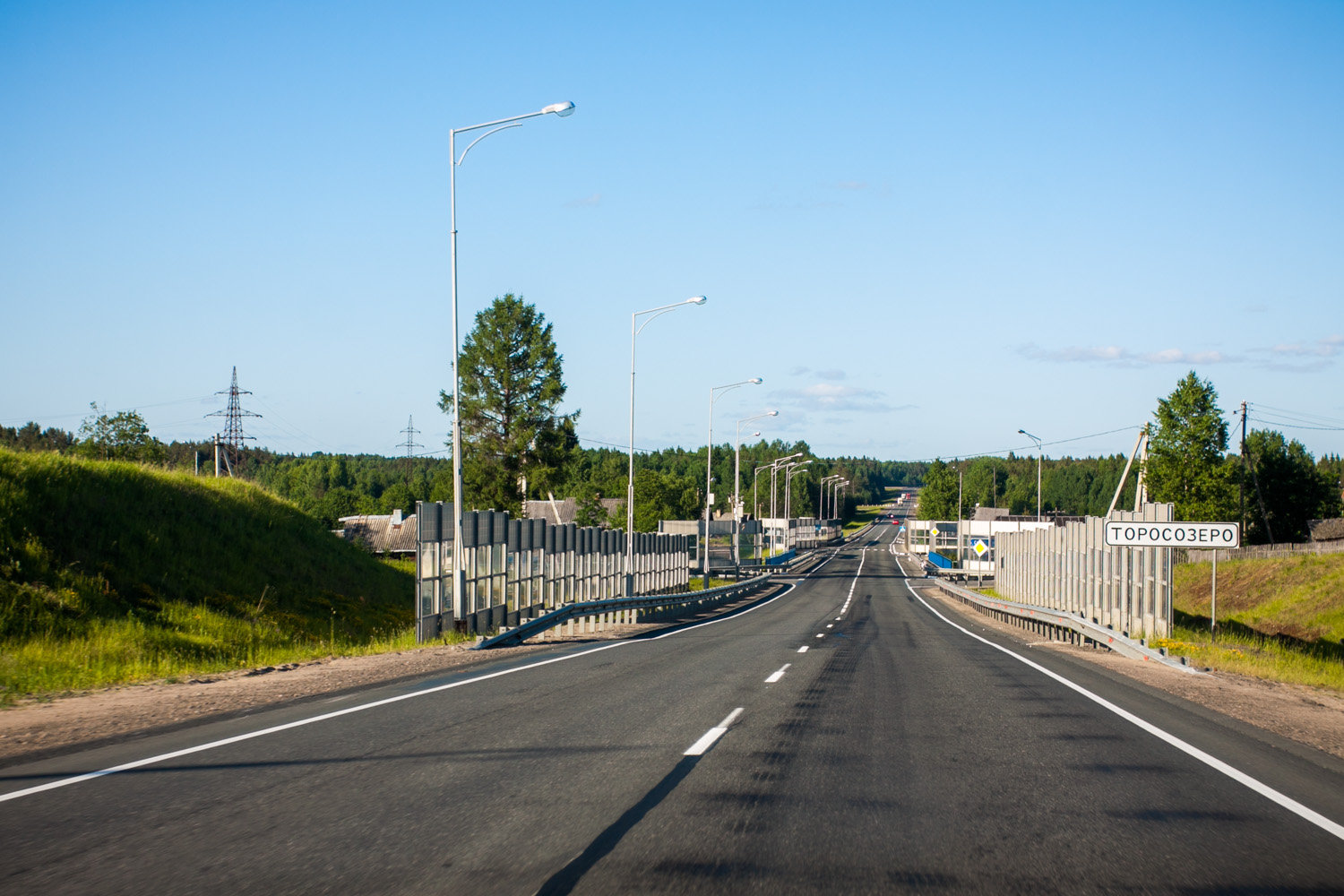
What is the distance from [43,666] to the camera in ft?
48.7

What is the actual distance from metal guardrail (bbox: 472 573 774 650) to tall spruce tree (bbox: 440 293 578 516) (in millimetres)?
21747

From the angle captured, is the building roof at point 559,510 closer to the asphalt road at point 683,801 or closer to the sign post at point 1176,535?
the sign post at point 1176,535

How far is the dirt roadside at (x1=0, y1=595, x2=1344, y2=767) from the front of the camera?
9859mm

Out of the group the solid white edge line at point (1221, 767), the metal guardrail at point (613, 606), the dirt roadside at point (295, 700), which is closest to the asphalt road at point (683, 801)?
the solid white edge line at point (1221, 767)

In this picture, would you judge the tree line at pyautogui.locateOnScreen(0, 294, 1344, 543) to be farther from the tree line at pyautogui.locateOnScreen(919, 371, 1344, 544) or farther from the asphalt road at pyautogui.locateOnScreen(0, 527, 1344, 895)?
the asphalt road at pyautogui.locateOnScreen(0, 527, 1344, 895)

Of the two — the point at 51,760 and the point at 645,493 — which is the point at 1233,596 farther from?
the point at 645,493

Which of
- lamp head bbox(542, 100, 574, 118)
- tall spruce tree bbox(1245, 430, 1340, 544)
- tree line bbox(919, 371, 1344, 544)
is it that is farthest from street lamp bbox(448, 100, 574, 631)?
tall spruce tree bbox(1245, 430, 1340, 544)

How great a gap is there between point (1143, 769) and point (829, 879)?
14.0 feet

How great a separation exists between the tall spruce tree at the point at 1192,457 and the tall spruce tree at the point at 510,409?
53569mm

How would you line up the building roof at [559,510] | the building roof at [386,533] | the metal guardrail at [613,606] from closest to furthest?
the metal guardrail at [613,606], the building roof at [386,533], the building roof at [559,510]

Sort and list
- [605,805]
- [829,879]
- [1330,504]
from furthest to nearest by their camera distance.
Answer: [1330,504] → [605,805] → [829,879]

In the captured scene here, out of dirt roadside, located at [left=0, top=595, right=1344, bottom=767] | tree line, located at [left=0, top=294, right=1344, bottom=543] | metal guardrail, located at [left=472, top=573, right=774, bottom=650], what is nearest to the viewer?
dirt roadside, located at [left=0, top=595, right=1344, bottom=767]

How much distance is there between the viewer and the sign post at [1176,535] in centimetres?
2130

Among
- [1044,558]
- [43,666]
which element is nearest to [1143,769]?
[43,666]
